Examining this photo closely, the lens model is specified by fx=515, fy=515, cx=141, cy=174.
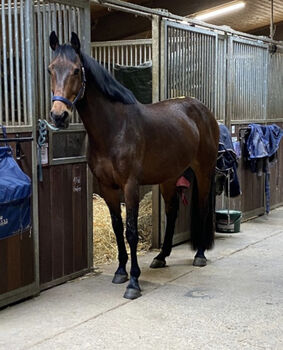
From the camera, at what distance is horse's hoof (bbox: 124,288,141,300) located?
10.6 ft

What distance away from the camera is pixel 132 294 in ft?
10.6

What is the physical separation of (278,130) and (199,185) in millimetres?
2307

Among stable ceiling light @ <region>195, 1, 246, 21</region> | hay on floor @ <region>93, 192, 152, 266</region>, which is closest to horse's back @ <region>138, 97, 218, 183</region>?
hay on floor @ <region>93, 192, 152, 266</region>

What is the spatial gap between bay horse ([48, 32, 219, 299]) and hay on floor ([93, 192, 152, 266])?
0.50 metres

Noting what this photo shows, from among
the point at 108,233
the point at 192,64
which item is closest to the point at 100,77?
the point at 192,64

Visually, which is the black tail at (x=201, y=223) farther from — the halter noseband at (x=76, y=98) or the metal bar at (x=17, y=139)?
the metal bar at (x=17, y=139)

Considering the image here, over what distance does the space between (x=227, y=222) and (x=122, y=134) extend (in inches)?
86.7

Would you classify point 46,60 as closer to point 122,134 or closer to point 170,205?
point 122,134

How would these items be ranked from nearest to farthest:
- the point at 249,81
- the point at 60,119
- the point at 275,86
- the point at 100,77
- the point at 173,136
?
1. the point at 60,119
2. the point at 100,77
3. the point at 173,136
4. the point at 249,81
5. the point at 275,86

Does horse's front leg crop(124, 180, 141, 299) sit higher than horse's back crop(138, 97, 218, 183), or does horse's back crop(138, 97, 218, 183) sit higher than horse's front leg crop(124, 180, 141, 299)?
horse's back crop(138, 97, 218, 183)

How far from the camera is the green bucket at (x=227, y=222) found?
5.16 m

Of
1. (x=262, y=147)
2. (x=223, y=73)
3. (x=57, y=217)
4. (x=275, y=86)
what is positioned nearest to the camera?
(x=57, y=217)

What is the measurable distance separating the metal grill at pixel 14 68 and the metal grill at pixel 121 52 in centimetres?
192

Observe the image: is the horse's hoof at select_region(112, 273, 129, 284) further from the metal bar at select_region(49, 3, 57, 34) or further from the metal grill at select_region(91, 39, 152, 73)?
the metal grill at select_region(91, 39, 152, 73)
